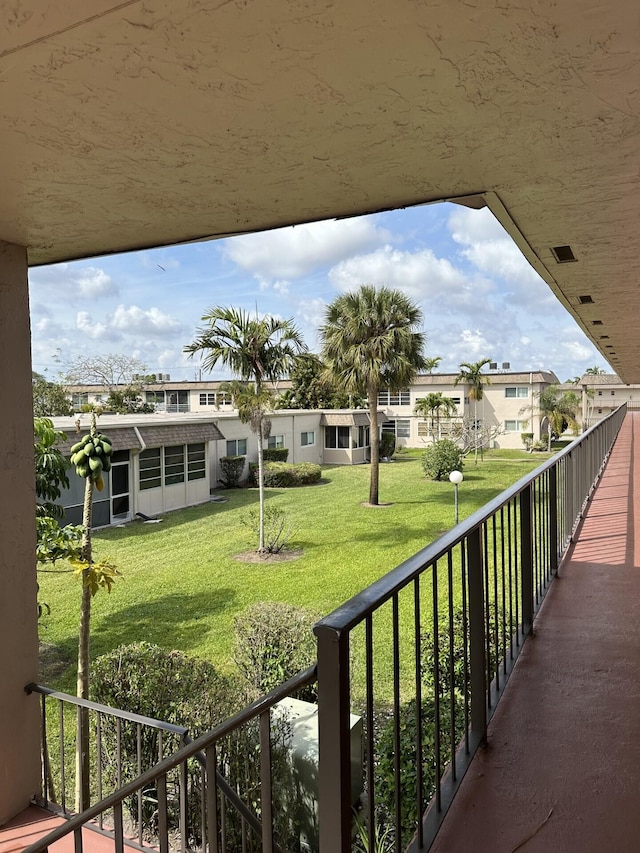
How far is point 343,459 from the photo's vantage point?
2842 cm

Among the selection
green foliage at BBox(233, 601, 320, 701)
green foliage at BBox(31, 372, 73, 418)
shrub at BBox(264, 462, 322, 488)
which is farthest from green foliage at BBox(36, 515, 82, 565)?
green foliage at BBox(31, 372, 73, 418)

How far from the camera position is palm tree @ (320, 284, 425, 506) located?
57.3ft

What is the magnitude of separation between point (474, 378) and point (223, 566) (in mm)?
25229

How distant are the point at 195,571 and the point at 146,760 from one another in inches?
298

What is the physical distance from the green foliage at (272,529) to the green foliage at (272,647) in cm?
753

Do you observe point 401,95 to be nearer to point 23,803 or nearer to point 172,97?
point 172,97

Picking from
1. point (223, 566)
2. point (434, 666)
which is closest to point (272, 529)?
point (223, 566)


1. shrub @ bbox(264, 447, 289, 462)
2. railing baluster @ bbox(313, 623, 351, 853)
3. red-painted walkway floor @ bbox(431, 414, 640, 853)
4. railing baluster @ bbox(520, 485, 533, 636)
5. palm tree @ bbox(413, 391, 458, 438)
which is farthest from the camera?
palm tree @ bbox(413, 391, 458, 438)

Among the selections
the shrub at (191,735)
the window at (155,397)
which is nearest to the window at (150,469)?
the shrub at (191,735)

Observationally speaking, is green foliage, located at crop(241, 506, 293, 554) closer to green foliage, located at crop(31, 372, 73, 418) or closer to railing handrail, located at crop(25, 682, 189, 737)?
railing handrail, located at crop(25, 682, 189, 737)

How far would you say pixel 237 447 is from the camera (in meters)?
22.4

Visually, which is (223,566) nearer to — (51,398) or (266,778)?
(266,778)

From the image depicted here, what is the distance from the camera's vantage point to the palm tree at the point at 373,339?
17.5 metres

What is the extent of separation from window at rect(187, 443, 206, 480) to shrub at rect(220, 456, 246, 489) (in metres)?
2.35
